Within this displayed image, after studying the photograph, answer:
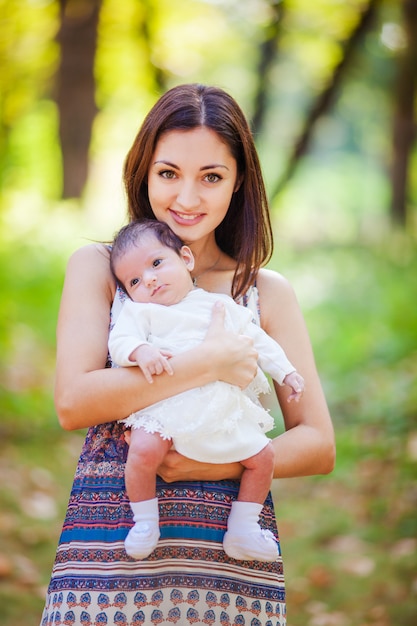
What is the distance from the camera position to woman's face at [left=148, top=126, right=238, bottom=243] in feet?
7.82

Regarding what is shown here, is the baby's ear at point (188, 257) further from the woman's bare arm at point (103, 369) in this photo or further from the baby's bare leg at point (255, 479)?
the baby's bare leg at point (255, 479)

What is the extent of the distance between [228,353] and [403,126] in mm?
13051

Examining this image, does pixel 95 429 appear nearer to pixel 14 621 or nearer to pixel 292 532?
pixel 14 621

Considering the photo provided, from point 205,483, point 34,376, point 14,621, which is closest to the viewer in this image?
point 205,483

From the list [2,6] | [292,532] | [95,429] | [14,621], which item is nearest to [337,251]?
[2,6]

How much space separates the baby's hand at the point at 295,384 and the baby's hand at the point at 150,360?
14.5 inches

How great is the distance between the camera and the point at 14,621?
3.80m

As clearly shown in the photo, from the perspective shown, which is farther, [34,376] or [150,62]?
[150,62]

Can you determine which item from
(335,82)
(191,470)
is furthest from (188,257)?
(335,82)

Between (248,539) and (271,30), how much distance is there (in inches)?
556

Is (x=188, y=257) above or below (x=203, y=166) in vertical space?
below

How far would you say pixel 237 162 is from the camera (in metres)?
2.56

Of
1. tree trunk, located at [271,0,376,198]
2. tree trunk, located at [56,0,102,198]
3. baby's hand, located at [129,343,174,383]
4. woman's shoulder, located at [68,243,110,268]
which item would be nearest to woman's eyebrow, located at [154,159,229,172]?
woman's shoulder, located at [68,243,110,268]

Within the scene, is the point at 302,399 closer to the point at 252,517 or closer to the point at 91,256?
the point at 252,517
